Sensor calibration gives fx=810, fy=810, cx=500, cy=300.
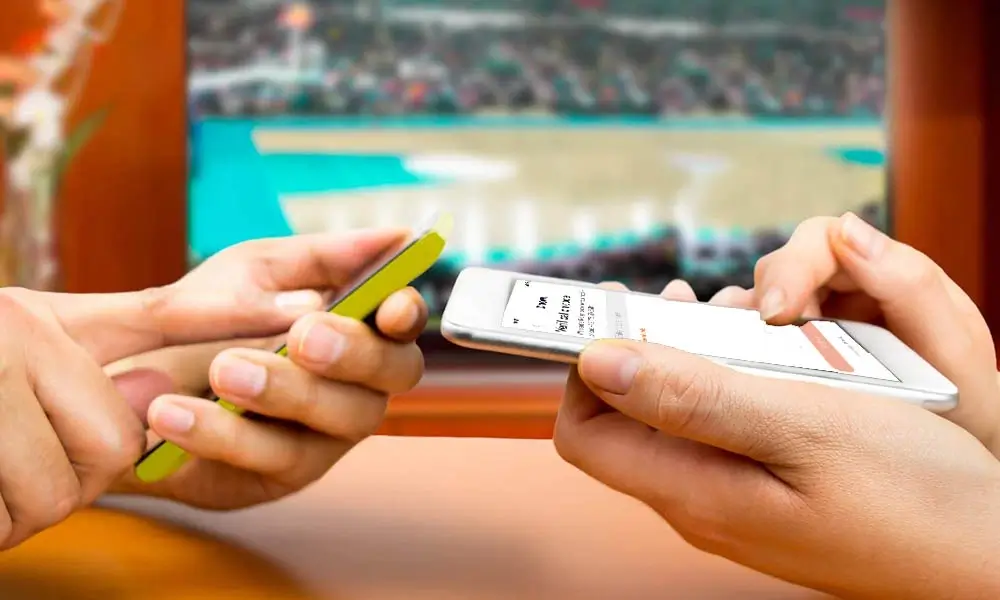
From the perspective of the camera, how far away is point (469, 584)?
323 millimetres

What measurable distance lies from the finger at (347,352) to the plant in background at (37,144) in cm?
119

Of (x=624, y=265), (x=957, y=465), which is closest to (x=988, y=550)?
(x=957, y=465)

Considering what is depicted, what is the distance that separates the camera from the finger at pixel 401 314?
16.1 inches

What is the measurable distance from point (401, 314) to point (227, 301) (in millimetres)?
156

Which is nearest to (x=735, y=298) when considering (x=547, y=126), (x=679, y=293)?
(x=679, y=293)

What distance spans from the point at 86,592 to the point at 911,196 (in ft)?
5.71

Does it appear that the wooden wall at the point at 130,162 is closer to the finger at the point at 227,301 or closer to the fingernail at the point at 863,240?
the finger at the point at 227,301

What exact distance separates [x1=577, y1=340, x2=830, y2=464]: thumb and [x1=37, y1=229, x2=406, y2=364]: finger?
241 millimetres

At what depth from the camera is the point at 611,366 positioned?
0.97 feet

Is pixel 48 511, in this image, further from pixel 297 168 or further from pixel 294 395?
pixel 297 168

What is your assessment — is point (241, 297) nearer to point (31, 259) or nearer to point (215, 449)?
point (215, 449)

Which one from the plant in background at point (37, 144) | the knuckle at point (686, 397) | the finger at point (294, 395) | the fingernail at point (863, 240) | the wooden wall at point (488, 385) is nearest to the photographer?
the knuckle at point (686, 397)

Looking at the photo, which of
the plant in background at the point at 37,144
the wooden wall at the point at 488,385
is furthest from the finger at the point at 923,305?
the plant in background at the point at 37,144

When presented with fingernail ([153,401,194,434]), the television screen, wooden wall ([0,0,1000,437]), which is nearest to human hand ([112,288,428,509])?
fingernail ([153,401,194,434])
